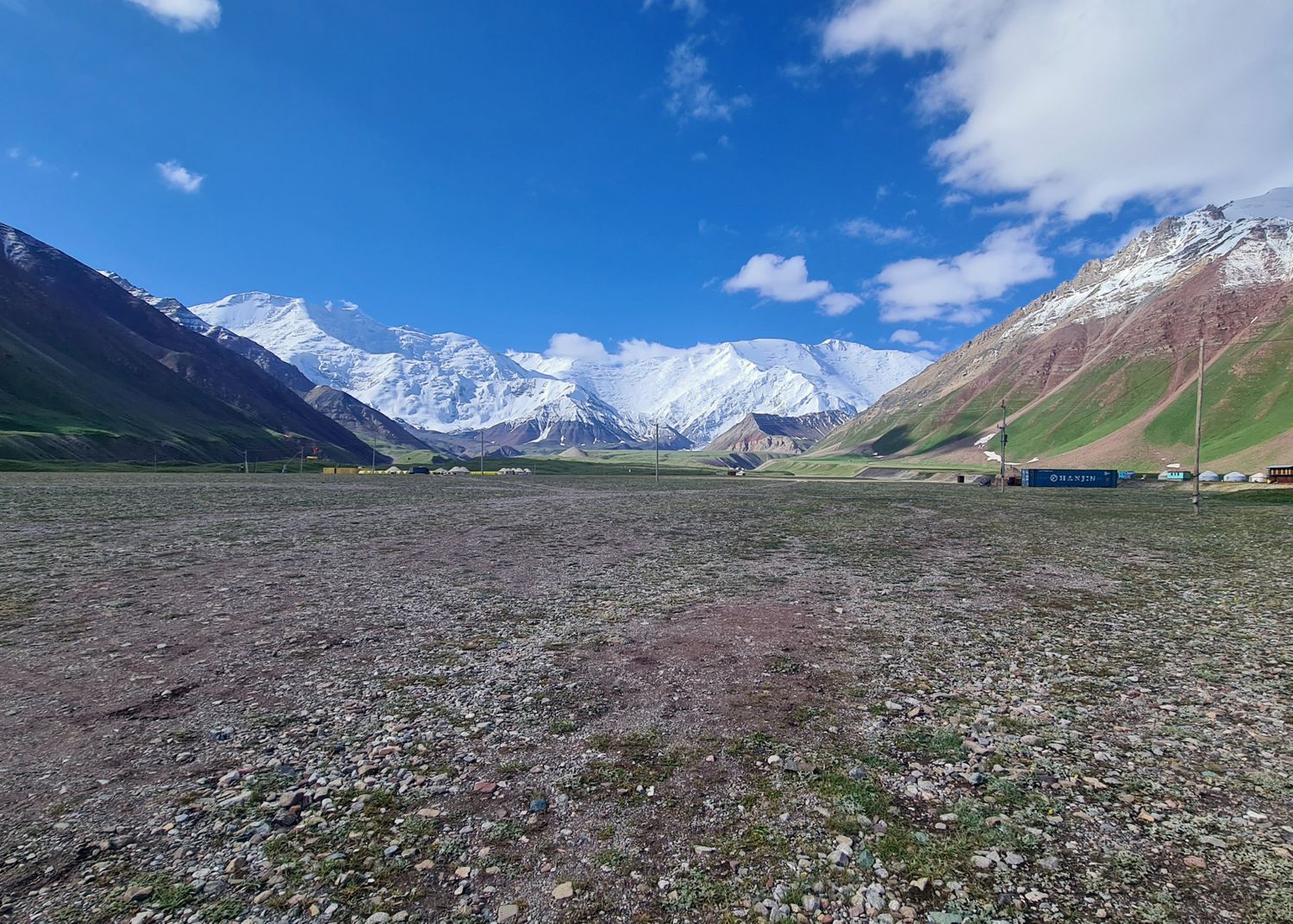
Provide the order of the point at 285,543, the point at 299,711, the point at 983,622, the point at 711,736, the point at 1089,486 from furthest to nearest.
Answer: 1. the point at 1089,486
2. the point at 285,543
3. the point at 983,622
4. the point at 299,711
5. the point at 711,736

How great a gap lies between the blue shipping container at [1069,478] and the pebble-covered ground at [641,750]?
346ft

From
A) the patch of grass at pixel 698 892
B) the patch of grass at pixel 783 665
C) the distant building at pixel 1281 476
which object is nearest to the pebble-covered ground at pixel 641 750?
the patch of grass at pixel 698 892

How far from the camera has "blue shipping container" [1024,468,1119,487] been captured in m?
107

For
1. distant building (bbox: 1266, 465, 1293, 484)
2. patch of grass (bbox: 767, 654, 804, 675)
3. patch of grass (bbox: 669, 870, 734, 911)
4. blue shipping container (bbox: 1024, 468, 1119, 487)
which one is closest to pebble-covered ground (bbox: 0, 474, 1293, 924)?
patch of grass (bbox: 669, 870, 734, 911)

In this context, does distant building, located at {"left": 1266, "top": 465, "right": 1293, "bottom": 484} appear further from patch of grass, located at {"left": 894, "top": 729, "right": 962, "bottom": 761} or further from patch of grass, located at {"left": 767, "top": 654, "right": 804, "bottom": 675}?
patch of grass, located at {"left": 894, "top": 729, "right": 962, "bottom": 761}

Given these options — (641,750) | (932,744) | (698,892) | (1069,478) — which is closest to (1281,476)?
(1069,478)

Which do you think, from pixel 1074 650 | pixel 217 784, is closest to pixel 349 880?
pixel 217 784

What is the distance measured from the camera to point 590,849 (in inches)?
231

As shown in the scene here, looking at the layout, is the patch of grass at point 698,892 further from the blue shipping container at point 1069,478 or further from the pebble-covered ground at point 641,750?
the blue shipping container at point 1069,478

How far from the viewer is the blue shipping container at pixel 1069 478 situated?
10656cm

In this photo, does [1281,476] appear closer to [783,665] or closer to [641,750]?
[783,665]

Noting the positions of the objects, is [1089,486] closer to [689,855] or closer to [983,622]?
[983,622]

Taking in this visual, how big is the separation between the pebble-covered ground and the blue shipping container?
105 m

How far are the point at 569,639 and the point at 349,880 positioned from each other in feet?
23.8
